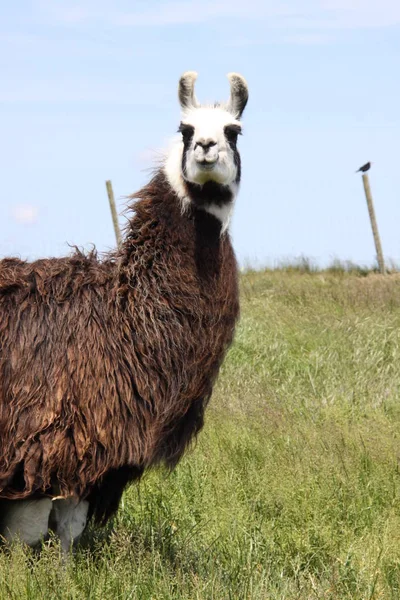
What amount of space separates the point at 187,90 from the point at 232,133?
0.43 meters

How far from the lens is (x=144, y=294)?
5.17 metres

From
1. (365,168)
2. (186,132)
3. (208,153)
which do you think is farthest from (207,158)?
(365,168)

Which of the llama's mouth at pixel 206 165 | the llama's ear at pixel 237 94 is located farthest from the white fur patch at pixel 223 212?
the llama's ear at pixel 237 94

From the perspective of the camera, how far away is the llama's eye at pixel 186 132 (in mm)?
5156

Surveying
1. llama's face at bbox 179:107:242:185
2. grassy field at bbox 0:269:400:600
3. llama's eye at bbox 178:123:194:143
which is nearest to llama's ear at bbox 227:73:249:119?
llama's face at bbox 179:107:242:185

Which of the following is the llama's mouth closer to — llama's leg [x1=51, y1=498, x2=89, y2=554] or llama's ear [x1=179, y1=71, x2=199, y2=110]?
llama's ear [x1=179, y1=71, x2=199, y2=110]

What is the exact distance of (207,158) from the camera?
192 inches

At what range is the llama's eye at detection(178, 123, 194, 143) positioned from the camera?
516 cm

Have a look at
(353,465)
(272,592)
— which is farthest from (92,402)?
(353,465)

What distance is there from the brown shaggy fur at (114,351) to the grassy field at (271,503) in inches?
15.8

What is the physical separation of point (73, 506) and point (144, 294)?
1.15 meters

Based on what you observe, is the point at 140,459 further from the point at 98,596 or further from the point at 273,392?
the point at 273,392

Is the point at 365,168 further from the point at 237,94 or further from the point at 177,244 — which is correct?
the point at 177,244

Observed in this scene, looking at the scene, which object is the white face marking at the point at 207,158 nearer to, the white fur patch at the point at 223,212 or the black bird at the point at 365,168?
the white fur patch at the point at 223,212
